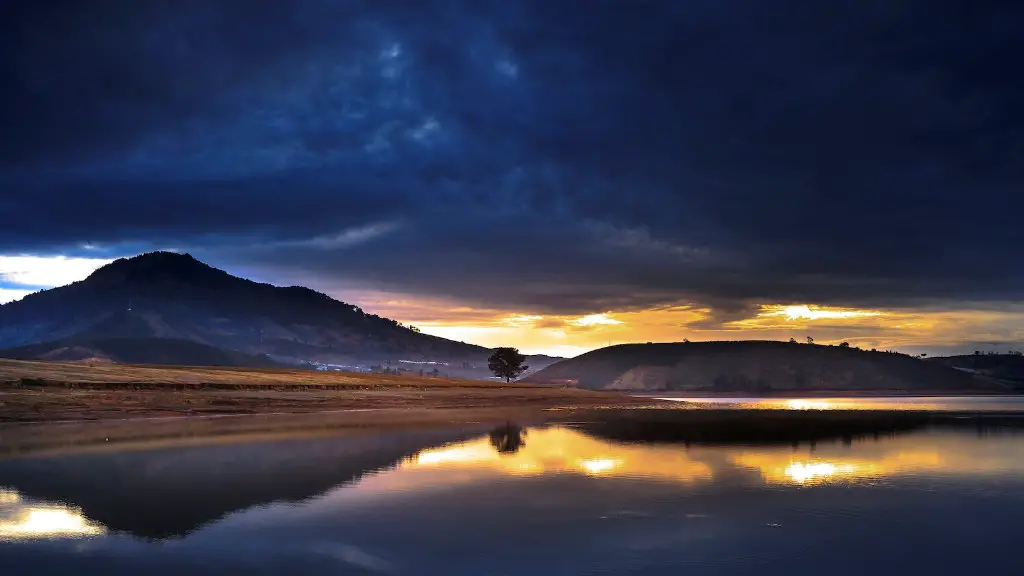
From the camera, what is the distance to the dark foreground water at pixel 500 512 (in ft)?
68.0

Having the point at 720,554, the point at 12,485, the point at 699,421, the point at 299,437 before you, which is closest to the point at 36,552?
the point at 12,485

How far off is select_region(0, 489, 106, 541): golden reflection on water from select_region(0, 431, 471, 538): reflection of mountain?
529 mm

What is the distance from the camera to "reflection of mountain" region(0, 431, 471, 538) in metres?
26.4

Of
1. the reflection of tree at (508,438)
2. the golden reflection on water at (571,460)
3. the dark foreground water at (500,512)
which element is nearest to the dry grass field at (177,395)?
the reflection of tree at (508,438)

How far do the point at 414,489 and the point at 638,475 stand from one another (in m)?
11.7

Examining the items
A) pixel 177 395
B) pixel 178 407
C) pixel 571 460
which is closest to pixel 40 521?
pixel 571 460

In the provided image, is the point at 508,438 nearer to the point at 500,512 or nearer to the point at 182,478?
the point at 182,478

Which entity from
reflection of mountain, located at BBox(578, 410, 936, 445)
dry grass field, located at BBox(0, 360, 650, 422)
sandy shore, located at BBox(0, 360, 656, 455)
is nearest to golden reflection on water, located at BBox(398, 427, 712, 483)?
reflection of mountain, located at BBox(578, 410, 936, 445)

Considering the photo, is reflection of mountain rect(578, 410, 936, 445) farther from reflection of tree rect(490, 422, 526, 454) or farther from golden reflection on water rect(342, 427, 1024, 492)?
reflection of tree rect(490, 422, 526, 454)

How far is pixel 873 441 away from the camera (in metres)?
60.1

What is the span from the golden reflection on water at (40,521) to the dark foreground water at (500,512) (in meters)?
0.12

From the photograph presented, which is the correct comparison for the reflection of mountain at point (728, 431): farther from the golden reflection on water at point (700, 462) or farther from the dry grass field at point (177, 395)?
the dry grass field at point (177, 395)

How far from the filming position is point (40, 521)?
963 inches

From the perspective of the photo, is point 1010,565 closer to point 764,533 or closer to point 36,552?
point 764,533
